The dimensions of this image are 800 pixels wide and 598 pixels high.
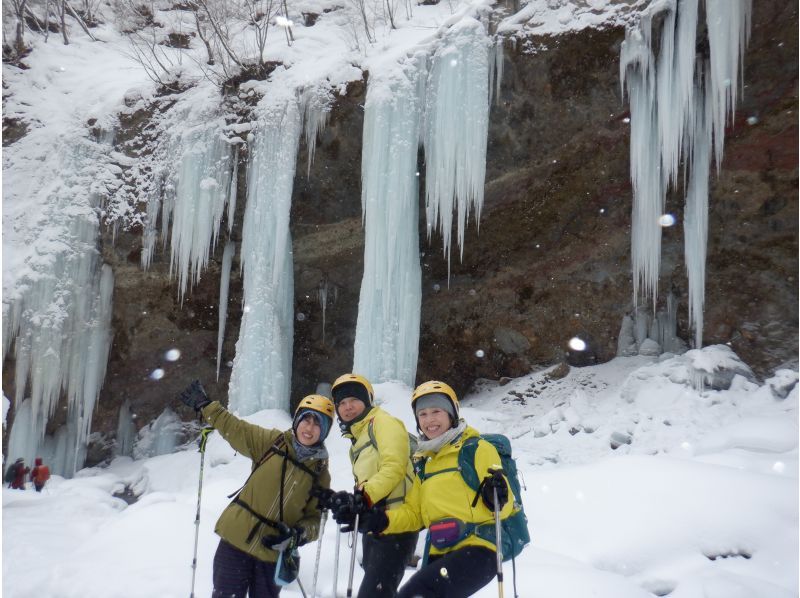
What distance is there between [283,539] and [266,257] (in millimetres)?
7561

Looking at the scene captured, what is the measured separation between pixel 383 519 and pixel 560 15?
8.46m

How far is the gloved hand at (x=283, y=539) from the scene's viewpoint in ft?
9.16

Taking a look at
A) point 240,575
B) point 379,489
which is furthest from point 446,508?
point 240,575

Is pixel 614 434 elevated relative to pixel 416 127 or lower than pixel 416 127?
lower

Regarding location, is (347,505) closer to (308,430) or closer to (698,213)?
(308,430)

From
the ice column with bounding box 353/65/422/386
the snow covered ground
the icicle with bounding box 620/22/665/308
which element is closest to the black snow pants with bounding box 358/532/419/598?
the snow covered ground

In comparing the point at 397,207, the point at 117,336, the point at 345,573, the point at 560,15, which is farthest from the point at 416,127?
the point at 117,336

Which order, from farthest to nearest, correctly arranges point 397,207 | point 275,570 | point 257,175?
point 257,175, point 397,207, point 275,570

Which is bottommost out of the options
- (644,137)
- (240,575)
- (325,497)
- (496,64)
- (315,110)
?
(240,575)

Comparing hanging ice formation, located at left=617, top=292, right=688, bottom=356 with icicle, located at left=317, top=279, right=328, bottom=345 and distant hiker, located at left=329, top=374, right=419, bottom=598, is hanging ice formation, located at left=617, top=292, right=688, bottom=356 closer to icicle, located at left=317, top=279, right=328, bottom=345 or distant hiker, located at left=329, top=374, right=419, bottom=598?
icicle, located at left=317, top=279, right=328, bottom=345

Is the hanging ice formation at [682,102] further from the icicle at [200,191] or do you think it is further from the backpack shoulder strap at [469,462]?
the icicle at [200,191]

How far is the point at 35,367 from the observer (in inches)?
416

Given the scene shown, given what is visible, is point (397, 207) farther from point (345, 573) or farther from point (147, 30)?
point (147, 30)

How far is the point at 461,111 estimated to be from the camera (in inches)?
340
